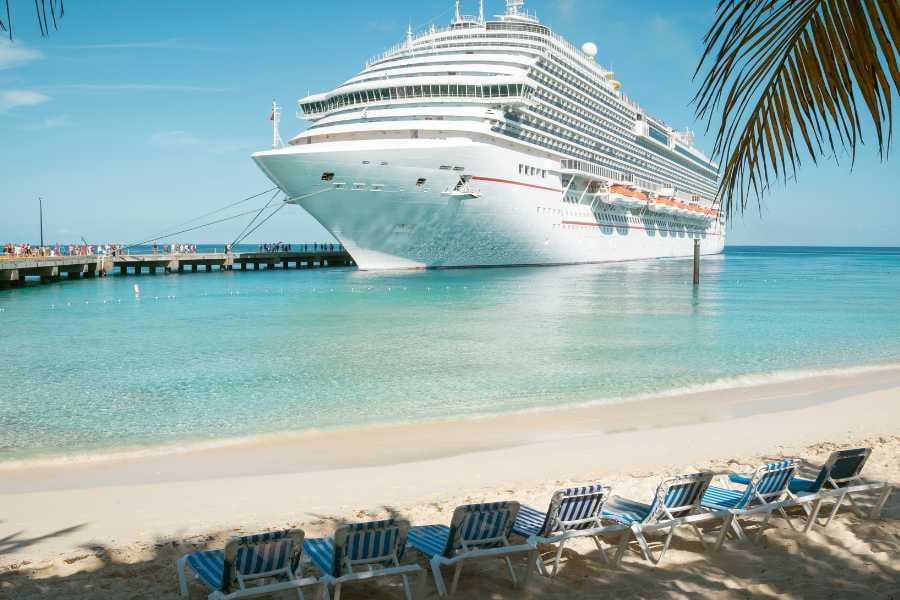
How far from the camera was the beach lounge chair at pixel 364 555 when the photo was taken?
4281mm

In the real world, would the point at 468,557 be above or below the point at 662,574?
above

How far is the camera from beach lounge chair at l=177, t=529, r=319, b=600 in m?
4.05

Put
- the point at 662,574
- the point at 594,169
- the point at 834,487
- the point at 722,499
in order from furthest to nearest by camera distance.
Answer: the point at 594,169
the point at 834,487
the point at 722,499
the point at 662,574

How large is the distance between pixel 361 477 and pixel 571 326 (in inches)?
571

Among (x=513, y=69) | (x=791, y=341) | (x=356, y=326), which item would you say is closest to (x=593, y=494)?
(x=791, y=341)

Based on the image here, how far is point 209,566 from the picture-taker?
4395mm

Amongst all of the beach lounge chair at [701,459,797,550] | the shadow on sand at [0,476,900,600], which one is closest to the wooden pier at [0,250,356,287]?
the shadow on sand at [0,476,900,600]

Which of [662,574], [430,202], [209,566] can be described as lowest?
[662,574]

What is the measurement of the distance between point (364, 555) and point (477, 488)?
306cm

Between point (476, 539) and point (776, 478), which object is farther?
point (776, 478)

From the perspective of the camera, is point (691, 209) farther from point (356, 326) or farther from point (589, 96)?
point (356, 326)

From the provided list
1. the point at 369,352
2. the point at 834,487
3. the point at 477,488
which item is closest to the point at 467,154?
the point at 369,352

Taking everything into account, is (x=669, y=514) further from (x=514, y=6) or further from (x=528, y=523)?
(x=514, y=6)

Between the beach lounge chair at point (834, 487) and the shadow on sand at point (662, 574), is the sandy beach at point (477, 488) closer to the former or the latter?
the shadow on sand at point (662, 574)
